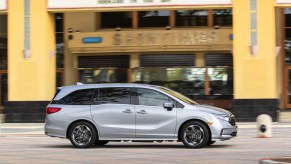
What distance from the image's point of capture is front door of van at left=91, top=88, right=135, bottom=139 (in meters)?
16.2

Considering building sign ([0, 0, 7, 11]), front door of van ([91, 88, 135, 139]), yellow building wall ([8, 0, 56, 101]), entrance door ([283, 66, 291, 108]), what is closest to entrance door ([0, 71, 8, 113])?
yellow building wall ([8, 0, 56, 101])

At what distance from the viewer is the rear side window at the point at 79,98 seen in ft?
54.9

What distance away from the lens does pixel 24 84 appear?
96.0ft

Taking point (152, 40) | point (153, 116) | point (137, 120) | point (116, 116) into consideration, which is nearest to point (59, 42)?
point (152, 40)

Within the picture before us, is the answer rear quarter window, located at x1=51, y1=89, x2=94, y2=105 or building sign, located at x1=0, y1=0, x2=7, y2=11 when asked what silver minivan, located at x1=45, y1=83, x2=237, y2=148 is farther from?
building sign, located at x1=0, y1=0, x2=7, y2=11

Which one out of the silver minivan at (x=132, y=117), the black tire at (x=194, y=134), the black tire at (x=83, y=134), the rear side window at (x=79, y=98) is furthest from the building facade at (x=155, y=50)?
the black tire at (x=83, y=134)

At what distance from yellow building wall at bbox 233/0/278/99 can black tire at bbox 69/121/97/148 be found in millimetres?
12453

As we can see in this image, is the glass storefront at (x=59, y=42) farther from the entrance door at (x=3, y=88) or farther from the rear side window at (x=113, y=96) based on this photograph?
the rear side window at (x=113, y=96)

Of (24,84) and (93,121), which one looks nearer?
(93,121)

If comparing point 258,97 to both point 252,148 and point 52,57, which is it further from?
point 252,148

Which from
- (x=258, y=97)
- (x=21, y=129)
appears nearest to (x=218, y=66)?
(x=258, y=97)

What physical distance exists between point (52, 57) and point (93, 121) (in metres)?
13.8

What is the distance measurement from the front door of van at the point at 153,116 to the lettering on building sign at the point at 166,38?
1545 cm

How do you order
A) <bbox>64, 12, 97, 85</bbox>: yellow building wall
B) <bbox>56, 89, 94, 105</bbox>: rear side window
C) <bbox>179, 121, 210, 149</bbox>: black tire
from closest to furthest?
<bbox>179, 121, 210, 149</bbox>: black tire, <bbox>56, 89, 94, 105</bbox>: rear side window, <bbox>64, 12, 97, 85</bbox>: yellow building wall
